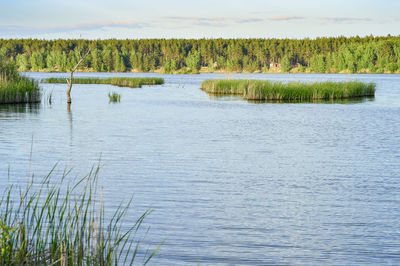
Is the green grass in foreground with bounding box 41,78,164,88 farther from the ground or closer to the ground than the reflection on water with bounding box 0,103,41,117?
farther from the ground

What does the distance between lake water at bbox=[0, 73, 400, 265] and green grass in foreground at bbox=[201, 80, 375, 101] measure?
14509 mm

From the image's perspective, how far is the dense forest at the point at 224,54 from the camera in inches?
5458

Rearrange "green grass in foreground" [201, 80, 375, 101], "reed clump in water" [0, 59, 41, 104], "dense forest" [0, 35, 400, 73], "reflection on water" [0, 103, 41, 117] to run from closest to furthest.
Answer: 1. "reflection on water" [0, 103, 41, 117]
2. "reed clump in water" [0, 59, 41, 104]
3. "green grass in foreground" [201, 80, 375, 101]
4. "dense forest" [0, 35, 400, 73]

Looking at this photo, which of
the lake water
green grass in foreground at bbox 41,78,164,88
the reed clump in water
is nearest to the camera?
the lake water

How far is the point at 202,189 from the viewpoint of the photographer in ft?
35.4

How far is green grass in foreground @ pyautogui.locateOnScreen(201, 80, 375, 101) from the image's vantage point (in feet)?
133

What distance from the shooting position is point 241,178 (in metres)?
12.1

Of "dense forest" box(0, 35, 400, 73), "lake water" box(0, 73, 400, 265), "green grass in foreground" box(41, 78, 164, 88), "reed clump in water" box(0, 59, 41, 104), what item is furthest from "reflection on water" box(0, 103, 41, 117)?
"dense forest" box(0, 35, 400, 73)

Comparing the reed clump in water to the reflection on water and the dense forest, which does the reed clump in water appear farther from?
the dense forest

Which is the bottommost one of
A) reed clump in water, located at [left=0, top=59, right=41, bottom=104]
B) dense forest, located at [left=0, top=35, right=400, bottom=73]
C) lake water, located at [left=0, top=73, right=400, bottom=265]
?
lake water, located at [left=0, top=73, right=400, bottom=265]

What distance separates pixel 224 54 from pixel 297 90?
504ft

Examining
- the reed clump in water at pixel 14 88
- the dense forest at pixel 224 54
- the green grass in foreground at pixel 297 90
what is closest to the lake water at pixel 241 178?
the reed clump in water at pixel 14 88

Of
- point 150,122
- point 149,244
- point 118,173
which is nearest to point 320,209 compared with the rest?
point 149,244

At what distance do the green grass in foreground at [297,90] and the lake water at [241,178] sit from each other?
571 inches
